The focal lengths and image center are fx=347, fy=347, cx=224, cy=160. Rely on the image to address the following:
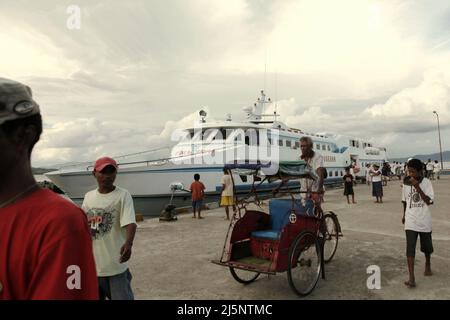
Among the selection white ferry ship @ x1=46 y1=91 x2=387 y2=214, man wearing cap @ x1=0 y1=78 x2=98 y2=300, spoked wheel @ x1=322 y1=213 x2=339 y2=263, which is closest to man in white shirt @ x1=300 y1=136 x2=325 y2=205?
spoked wheel @ x1=322 y1=213 x2=339 y2=263

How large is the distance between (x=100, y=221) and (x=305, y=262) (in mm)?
2944

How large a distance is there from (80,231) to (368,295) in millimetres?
4628

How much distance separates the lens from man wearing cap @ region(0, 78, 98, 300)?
43.1 inches

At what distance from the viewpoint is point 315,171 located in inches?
233

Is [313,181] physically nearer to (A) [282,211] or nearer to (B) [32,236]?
(A) [282,211]

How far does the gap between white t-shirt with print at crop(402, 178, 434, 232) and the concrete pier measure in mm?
842

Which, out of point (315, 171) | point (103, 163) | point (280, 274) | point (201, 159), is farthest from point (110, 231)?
point (201, 159)

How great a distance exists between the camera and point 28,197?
1.18 metres

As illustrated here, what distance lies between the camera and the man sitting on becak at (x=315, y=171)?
18.6 feet

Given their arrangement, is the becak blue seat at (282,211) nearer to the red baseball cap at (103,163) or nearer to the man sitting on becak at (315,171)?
the man sitting on becak at (315,171)

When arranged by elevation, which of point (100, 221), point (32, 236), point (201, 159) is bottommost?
point (100, 221)

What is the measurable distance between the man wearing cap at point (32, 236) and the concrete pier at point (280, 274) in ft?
13.2
